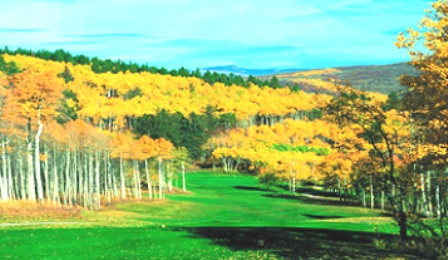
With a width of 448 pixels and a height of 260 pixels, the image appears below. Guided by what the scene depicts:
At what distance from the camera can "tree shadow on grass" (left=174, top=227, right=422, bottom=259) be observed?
2933 centimetres

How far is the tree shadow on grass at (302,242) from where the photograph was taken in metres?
29.3

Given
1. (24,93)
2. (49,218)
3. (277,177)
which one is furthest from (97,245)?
(277,177)

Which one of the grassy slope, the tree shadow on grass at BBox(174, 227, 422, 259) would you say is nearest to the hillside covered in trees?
the tree shadow on grass at BBox(174, 227, 422, 259)

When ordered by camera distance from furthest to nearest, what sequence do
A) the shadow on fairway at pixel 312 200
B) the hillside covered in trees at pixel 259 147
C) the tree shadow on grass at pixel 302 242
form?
the shadow on fairway at pixel 312 200, the tree shadow on grass at pixel 302 242, the hillside covered in trees at pixel 259 147

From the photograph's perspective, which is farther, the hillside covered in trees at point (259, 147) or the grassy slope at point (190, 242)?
the grassy slope at point (190, 242)

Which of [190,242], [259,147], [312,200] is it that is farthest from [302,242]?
[259,147]

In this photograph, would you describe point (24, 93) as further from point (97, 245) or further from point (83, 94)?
point (83, 94)

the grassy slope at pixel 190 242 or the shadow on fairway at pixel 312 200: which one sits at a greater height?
the grassy slope at pixel 190 242

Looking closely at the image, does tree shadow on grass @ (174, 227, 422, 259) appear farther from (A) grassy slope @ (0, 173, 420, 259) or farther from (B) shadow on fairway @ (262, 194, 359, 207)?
(B) shadow on fairway @ (262, 194, 359, 207)

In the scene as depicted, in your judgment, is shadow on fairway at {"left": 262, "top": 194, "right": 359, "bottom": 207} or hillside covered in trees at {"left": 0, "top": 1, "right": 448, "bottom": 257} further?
shadow on fairway at {"left": 262, "top": 194, "right": 359, "bottom": 207}

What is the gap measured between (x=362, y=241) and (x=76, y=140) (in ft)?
173

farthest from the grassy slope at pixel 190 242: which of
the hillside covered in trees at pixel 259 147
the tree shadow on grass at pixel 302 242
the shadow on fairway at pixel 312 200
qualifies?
the shadow on fairway at pixel 312 200

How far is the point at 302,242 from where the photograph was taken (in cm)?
3419

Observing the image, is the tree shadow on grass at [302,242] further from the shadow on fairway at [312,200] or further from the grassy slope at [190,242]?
the shadow on fairway at [312,200]
